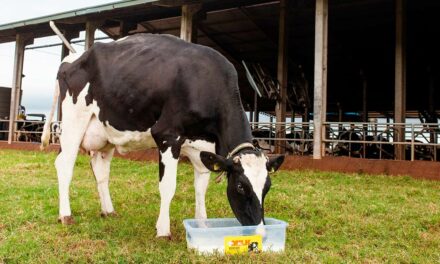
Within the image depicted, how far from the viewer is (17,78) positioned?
1716cm

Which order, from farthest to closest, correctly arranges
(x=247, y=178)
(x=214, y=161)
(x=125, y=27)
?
(x=125, y=27), (x=214, y=161), (x=247, y=178)

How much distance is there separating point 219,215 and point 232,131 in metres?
1.50

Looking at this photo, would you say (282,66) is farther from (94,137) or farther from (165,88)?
(165,88)

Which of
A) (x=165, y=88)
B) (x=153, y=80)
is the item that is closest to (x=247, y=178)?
(x=165, y=88)

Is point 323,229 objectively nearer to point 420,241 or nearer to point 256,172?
point 420,241

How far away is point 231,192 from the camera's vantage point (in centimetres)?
373

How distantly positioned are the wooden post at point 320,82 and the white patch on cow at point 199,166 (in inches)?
245

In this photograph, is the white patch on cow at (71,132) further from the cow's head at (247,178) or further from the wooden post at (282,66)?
the wooden post at (282,66)

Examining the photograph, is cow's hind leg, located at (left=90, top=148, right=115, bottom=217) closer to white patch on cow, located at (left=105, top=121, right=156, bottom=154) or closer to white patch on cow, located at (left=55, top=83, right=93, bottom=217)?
white patch on cow, located at (left=55, top=83, right=93, bottom=217)

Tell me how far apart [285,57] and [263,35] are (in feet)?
10.8

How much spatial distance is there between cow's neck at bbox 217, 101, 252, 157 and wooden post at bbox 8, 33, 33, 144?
14491 millimetres

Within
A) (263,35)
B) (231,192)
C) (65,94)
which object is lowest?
(231,192)

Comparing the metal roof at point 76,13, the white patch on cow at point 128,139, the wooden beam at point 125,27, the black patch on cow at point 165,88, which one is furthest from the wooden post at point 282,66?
the white patch on cow at point 128,139

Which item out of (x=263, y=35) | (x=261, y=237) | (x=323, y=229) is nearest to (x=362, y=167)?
(x=323, y=229)
